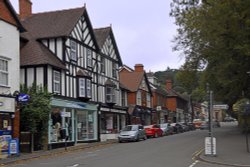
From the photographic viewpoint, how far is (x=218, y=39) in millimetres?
29234

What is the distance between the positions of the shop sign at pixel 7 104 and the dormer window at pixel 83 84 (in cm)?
1143

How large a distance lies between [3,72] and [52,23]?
1231 centimetres

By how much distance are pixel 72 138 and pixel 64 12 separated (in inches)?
447

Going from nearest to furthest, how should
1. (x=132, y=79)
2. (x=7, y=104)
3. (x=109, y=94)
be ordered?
(x=7, y=104) < (x=109, y=94) < (x=132, y=79)

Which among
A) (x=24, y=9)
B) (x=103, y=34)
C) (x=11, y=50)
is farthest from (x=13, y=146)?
(x=103, y=34)

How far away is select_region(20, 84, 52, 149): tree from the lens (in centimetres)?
3098

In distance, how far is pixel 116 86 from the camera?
51.1m

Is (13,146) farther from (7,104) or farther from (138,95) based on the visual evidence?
(138,95)

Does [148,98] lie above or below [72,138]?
above

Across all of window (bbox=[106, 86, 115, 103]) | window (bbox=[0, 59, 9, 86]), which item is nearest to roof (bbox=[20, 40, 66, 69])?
window (bbox=[0, 59, 9, 86])

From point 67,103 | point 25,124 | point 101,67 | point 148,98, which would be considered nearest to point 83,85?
point 67,103

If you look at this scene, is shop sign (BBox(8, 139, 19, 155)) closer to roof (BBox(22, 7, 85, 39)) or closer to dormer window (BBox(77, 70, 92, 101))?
roof (BBox(22, 7, 85, 39))

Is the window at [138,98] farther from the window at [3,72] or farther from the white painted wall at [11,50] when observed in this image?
the window at [3,72]

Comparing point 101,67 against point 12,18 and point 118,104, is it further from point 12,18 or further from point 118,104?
point 12,18
